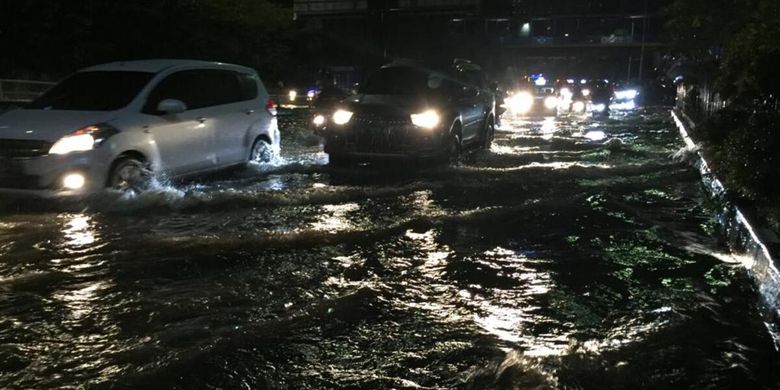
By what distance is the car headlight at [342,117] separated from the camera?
1157 centimetres

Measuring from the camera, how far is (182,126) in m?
9.08

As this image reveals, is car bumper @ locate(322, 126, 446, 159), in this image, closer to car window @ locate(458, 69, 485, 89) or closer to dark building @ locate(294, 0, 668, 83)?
car window @ locate(458, 69, 485, 89)

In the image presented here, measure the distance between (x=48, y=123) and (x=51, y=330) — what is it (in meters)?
4.18

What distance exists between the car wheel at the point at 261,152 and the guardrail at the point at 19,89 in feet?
42.9

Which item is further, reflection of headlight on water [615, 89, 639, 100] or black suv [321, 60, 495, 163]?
reflection of headlight on water [615, 89, 639, 100]

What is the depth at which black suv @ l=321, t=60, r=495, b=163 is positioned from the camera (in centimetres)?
1134

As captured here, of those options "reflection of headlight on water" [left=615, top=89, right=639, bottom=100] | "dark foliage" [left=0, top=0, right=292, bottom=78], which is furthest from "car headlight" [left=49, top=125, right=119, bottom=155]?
"reflection of headlight on water" [left=615, top=89, right=639, bottom=100]

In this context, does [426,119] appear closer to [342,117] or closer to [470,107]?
[342,117]

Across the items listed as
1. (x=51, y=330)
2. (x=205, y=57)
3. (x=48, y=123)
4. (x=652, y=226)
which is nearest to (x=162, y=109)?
(x=48, y=123)

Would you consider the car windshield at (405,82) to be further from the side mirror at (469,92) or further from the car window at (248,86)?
the car window at (248,86)

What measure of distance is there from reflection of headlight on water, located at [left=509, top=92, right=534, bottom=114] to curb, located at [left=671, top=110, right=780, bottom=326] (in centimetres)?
1998

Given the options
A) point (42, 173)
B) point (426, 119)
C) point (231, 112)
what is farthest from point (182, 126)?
point (426, 119)

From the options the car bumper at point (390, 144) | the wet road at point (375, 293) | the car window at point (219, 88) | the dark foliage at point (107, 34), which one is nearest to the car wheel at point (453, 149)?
the car bumper at point (390, 144)

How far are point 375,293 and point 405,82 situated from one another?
7815 millimetres
